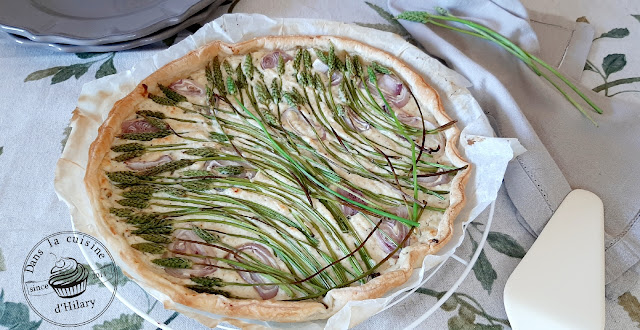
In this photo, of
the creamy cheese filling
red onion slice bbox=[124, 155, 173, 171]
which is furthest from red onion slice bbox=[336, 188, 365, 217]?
red onion slice bbox=[124, 155, 173, 171]

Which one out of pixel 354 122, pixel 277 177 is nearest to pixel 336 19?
pixel 354 122

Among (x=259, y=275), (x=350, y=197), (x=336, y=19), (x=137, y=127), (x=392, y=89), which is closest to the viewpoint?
(x=259, y=275)

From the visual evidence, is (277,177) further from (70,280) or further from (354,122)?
(70,280)

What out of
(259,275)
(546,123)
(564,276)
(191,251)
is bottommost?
(564,276)

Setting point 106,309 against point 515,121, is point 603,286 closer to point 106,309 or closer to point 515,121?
point 515,121

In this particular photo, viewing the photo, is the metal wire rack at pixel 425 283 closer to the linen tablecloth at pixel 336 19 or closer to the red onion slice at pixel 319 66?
the linen tablecloth at pixel 336 19

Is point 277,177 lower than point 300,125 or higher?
lower

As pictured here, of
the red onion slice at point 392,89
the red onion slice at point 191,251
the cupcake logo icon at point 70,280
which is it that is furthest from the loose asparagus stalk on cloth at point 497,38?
the cupcake logo icon at point 70,280
